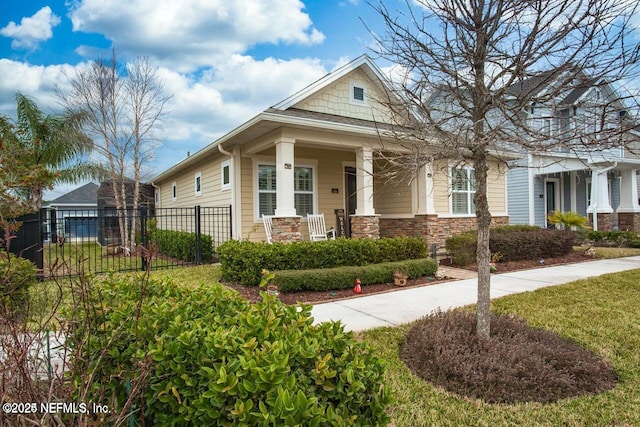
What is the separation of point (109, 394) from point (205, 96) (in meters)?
17.3

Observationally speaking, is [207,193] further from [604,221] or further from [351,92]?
[604,221]

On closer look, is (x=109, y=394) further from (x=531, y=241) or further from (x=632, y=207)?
(x=632, y=207)

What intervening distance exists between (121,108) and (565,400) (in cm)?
1723

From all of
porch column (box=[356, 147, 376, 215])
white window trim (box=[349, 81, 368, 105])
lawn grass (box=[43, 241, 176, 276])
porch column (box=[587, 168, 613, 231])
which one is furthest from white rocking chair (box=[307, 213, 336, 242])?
porch column (box=[587, 168, 613, 231])

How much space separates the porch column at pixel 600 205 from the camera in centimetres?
1530

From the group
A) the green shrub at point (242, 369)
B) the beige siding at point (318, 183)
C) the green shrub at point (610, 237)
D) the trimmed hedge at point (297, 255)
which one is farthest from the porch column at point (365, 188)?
the green shrub at point (610, 237)

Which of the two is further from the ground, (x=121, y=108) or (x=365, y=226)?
(x=121, y=108)

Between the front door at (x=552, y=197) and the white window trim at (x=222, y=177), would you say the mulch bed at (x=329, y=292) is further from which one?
the front door at (x=552, y=197)

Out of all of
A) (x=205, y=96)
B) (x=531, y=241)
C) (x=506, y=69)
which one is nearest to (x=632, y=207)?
(x=531, y=241)

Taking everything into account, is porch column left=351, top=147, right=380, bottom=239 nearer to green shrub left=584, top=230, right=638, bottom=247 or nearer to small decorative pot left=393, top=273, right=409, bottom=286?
small decorative pot left=393, top=273, right=409, bottom=286

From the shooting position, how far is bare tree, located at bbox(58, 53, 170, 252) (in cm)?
1490

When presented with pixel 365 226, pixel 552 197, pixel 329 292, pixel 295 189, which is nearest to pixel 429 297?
pixel 329 292

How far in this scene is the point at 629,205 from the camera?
16.4 metres

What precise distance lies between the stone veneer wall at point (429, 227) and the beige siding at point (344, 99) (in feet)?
10.6
